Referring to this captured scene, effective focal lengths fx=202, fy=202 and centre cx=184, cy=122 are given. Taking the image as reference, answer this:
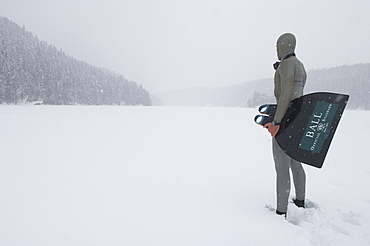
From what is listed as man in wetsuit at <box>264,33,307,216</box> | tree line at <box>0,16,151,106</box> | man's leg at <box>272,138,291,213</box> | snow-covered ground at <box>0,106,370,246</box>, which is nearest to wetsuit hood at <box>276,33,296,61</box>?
man in wetsuit at <box>264,33,307,216</box>

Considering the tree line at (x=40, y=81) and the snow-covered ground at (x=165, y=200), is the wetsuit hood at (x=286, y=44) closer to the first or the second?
the snow-covered ground at (x=165, y=200)

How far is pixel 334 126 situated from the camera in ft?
8.17

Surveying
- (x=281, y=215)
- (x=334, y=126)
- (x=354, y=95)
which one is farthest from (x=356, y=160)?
(x=354, y=95)

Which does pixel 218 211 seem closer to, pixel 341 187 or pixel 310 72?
pixel 341 187

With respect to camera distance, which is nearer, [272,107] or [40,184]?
[272,107]

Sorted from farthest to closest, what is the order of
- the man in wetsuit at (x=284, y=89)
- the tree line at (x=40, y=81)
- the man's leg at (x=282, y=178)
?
the tree line at (x=40, y=81), the man's leg at (x=282, y=178), the man in wetsuit at (x=284, y=89)

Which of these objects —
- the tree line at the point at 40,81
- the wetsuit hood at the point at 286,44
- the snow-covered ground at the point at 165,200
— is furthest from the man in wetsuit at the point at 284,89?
the tree line at the point at 40,81

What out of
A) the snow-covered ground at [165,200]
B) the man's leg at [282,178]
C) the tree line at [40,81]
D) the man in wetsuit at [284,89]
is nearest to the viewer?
the snow-covered ground at [165,200]

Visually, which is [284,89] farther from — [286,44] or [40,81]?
[40,81]

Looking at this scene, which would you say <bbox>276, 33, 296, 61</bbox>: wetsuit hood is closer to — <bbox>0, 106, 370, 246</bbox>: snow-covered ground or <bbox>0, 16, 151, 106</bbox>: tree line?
<bbox>0, 106, 370, 246</bbox>: snow-covered ground

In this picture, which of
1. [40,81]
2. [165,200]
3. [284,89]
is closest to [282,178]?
[284,89]

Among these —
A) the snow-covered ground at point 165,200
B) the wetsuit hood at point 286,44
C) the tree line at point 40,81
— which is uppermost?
the tree line at point 40,81

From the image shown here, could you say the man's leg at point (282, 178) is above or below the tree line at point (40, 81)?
below

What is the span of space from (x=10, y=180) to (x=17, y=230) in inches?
70.7
